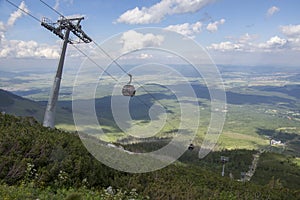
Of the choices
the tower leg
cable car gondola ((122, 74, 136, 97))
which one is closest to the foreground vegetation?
the tower leg

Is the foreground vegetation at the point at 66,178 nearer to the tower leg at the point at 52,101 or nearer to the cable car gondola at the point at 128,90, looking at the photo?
the tower leg at the point at 52,101

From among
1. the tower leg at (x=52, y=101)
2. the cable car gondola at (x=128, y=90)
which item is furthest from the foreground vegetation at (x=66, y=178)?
the cable car gondola at (x=128, y=90)

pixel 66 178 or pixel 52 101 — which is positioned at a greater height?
pixel 52 101

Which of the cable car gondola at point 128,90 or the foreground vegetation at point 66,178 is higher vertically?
the cable car gondola at point 128,90

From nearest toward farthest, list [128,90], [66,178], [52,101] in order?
[66,178]
[128,90]
[52,101]

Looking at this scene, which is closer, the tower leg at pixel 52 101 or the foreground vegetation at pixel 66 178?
the foreground vegetation at pixel 66 178

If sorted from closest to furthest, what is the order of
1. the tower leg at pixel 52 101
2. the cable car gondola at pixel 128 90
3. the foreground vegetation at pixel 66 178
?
the foreground vegetation at pixel 66 178, the cable car gondola at pixel 128 90, the tower leg at pixel 52 101

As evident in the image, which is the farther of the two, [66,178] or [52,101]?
[52,101]

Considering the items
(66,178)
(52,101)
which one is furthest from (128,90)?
(66,178)

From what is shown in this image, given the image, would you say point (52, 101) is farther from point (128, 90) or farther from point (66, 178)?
point (66, 178)

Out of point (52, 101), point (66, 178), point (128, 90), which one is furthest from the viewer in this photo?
point (52, 101)

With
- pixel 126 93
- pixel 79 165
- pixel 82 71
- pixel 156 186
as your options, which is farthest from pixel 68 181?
pixel 126 93

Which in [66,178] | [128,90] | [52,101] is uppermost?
[128,90]

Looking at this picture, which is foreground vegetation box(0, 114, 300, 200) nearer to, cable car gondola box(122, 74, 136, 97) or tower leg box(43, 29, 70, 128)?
tower leg box(43, 29, 70, 128)
